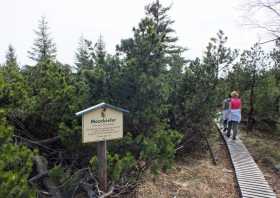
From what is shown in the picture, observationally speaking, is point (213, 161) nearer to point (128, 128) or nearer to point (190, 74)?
point (190, 74)

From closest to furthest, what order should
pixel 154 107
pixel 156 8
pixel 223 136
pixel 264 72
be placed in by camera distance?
pixel 154 107, pixel 223 136, pixel 264 72, pixel 156 8

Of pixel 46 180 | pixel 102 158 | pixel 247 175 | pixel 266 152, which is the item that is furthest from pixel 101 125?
pixel 266 152

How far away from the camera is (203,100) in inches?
245

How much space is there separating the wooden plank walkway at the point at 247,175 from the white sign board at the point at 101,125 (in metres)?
2.64

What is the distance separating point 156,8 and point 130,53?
19064mm

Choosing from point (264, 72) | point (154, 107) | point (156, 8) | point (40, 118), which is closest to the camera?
point (154, 107)

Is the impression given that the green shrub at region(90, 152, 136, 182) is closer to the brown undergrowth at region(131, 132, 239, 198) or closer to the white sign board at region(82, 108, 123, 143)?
the white sign board at region(82, 108, 123, 143)

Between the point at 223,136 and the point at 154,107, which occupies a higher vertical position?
the point at 154,107

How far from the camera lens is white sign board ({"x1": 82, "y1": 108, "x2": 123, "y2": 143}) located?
3353 mm

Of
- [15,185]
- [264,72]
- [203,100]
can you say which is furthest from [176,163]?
[264,72]

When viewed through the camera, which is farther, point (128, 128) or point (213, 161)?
point (213, 161)

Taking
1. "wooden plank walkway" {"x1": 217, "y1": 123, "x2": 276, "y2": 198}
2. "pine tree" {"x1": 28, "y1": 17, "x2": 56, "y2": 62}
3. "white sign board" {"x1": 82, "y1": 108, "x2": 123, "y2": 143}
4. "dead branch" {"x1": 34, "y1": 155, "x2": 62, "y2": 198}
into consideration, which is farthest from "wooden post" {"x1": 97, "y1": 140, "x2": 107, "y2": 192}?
"pine tree" {"x1": 28, "y1": 17, "x2": 56, "y2": 62}

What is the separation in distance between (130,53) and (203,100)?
2564 millimetres

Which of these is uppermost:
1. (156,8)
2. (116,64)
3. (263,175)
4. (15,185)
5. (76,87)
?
(156,8)
